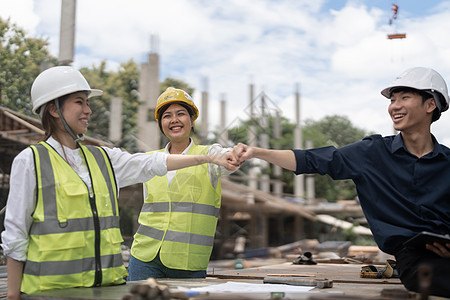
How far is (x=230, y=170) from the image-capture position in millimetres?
3234

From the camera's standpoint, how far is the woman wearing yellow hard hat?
3.36 metres

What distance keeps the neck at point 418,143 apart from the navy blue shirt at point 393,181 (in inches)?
1.4

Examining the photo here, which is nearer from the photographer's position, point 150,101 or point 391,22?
point 391,22

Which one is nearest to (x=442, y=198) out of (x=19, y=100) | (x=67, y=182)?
(x=67, y=182)

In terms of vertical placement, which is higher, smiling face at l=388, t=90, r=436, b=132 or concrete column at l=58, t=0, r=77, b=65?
concrete column at l=58, t=0, r=77, b=65

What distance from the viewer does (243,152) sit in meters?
3.07

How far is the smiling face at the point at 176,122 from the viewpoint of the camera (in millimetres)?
3662

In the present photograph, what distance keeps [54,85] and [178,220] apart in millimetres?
1245

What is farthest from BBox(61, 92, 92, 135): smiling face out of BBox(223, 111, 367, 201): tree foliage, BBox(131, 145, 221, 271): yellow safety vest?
BBox(223, 111, 367, 201): tree foliage

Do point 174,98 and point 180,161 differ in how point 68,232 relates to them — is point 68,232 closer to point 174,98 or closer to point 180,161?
point 180,161

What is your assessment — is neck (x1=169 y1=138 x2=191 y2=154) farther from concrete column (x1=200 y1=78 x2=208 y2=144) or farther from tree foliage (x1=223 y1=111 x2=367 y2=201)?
tree foliage (x1=223 y1=111 x2=367 y2=201)

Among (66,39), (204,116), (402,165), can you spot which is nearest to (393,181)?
(402,165)

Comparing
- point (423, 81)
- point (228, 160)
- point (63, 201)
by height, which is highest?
point (423, 81)

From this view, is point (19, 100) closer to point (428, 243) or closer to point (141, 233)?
point (141, 233)
